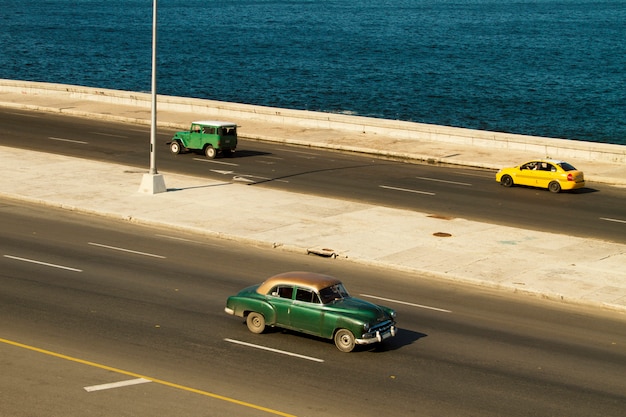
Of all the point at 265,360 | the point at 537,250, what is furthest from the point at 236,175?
the point at 265,360

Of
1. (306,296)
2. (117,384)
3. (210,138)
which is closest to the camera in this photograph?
(117,384)

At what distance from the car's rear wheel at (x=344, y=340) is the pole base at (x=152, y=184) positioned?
2007cm

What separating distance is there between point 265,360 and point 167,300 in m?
5.36

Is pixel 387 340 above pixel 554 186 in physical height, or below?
below

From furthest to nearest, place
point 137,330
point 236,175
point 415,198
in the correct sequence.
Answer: point 236,175 < point 415,198 < point 137,330

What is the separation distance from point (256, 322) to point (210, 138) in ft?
89.1

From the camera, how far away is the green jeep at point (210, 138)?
160 ft

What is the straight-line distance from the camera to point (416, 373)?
804 inches

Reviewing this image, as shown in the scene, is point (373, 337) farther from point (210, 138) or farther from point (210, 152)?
point (210, 152)

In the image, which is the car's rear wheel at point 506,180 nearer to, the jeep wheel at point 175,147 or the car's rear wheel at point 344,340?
the jeep wheel at point 175,147

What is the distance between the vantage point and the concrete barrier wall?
1980 inches

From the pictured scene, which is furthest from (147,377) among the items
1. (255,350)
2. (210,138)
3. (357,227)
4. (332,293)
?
(210,138)

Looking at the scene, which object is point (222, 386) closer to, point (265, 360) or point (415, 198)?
point (265, 360)

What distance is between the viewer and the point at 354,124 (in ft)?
188
